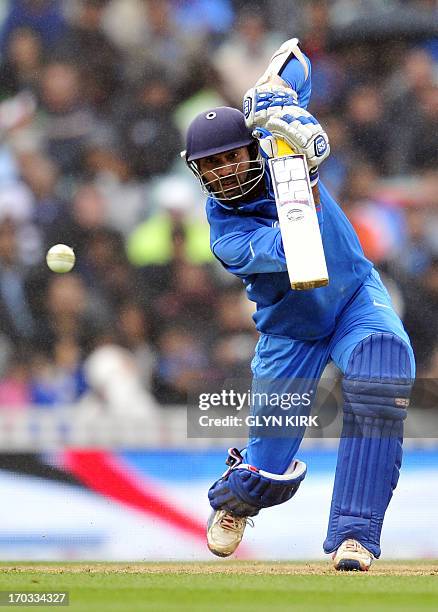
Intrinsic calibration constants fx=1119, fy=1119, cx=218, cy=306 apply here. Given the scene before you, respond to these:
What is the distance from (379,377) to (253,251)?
76 centimetres

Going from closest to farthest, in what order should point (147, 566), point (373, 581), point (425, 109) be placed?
point (373, 581), point (147, 566), point (425, 109)

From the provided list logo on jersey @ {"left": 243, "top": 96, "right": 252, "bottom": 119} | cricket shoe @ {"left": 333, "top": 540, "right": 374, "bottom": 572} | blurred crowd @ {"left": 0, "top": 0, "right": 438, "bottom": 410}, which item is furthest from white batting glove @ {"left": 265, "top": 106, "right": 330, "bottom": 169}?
blurred crowd @ {"left": 0, "top": 0, "right": 438, "bottom": 410}

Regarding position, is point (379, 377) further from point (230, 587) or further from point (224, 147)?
point (224, 147)

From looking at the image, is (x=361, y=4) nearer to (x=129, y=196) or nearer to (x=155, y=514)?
(x=129, y=196)

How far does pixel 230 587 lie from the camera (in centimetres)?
438

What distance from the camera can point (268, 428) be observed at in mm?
5285

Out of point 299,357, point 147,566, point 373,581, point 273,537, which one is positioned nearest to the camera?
point 373,581

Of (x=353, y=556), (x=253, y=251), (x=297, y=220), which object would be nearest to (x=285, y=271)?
(x=253, y=251)

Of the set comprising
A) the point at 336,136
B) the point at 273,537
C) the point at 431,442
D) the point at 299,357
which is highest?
the point at 336,136

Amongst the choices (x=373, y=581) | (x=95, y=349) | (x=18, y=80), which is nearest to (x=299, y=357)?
(x=373, y=581)

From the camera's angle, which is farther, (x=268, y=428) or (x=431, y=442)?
(x=431, y=442)

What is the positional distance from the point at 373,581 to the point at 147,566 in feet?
5.68

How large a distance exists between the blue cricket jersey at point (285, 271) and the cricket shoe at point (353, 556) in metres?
0.97

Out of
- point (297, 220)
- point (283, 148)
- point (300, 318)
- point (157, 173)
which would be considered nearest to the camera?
point (297, 220)
